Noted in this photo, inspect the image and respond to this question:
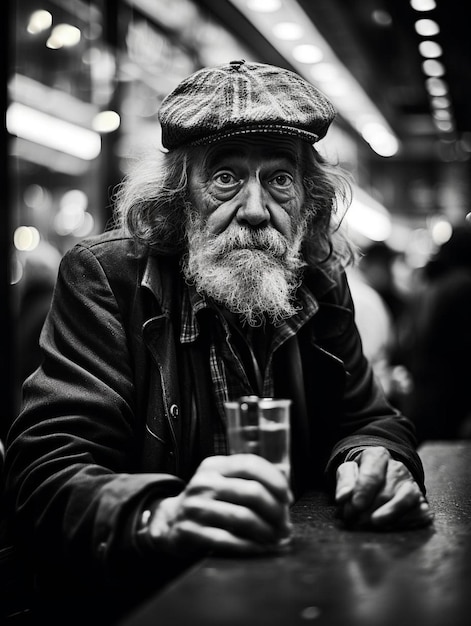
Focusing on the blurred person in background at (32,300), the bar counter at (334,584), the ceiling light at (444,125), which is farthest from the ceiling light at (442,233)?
the bar counter at (334,584)

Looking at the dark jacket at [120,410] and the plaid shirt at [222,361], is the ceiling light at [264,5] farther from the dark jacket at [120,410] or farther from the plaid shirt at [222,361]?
the plaid shirt at [222,361]

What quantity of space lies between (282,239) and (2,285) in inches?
74.2

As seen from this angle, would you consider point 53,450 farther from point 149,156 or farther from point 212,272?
point 149,156

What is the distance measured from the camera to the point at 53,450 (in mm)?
1497

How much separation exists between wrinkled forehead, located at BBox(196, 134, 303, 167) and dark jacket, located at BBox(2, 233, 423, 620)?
254 mm

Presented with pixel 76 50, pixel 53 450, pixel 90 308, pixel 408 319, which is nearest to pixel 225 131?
pixel 90 308

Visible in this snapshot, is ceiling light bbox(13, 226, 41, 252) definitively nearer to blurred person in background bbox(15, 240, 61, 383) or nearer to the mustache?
blurred person in background bbox(15, 240, 61, 383)

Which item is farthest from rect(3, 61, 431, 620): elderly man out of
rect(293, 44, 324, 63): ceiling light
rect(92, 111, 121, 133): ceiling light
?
rect(293, 44, 324, 63): ceiling light

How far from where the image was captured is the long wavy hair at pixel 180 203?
6.40 ft

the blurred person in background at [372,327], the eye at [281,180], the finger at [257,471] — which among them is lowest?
the finger at [257,471]

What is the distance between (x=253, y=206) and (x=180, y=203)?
24 centimetres

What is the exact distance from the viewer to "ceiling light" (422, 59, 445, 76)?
22.9 feet

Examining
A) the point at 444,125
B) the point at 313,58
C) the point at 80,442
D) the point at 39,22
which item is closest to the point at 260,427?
the point at 80,442

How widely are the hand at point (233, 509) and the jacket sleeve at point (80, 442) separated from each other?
12 centimetres
